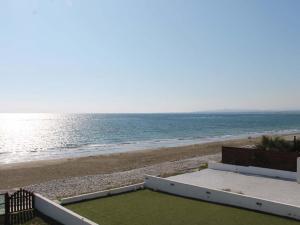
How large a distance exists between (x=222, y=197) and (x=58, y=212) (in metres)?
6.25

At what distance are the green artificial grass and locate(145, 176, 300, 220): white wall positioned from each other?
330 millimetres

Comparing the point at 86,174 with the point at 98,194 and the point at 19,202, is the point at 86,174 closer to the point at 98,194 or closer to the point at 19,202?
the point at 98,194

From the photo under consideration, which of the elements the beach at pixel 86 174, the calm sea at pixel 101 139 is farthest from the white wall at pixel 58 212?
the calm sea at pixel 101 139

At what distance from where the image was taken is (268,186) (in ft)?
57.4

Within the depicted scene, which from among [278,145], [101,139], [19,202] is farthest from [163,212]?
[101,139]

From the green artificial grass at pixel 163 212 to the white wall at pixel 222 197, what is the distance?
330 millimetres

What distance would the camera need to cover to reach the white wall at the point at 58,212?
11750 mm

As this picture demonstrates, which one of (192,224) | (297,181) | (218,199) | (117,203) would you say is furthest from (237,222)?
(297,181)

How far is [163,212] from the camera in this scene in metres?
13.3

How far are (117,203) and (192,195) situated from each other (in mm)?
3204

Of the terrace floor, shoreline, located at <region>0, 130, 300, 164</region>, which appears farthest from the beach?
shoreline, located at <region>0, 130, 300, 164</region>

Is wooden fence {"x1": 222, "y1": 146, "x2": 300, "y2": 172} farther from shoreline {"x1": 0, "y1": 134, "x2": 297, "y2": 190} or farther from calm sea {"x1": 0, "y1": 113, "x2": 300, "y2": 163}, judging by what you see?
calm sea {"x1": 0, "y1": 113, "x2": 300, "y2": 163}

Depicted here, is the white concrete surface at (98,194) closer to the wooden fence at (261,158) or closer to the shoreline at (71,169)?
the wooden fence at (261,158)

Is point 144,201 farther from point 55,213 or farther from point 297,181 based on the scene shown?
point 297,181
